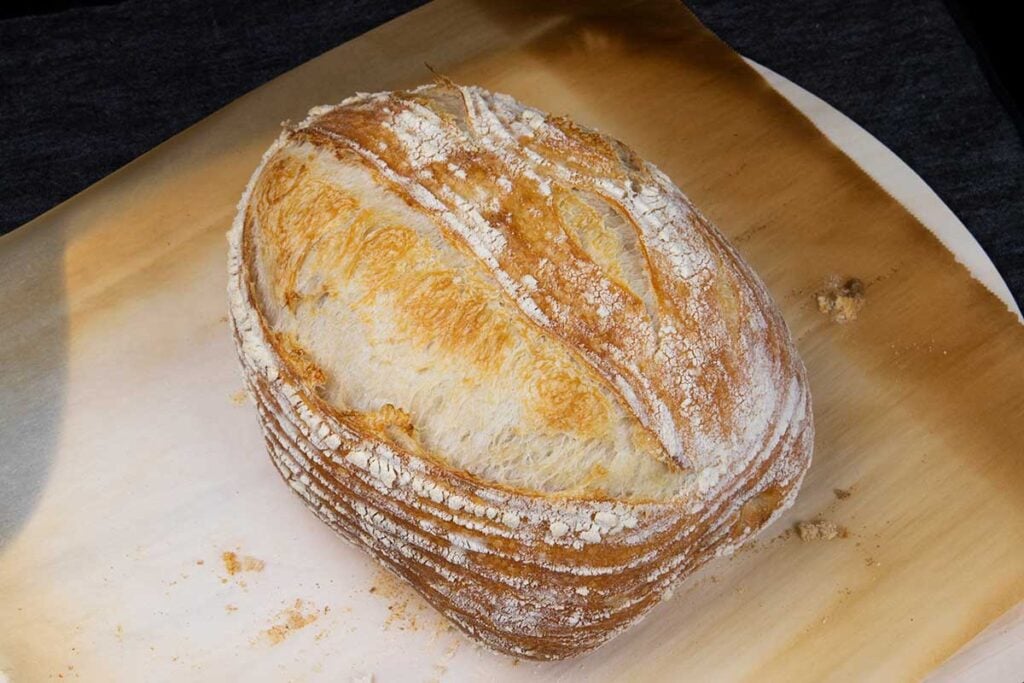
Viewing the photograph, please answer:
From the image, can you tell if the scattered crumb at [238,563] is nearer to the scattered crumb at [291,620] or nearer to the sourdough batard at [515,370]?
the scattered crumb at [291,620]

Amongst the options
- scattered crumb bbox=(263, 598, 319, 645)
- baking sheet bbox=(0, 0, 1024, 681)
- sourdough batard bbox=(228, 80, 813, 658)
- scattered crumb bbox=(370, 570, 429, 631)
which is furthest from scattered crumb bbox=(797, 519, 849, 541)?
scattered crumb bbox=(263, 598, 319, 645)

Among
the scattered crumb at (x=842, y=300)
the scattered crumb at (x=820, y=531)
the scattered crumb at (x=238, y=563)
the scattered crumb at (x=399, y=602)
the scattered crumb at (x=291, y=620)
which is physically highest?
the scattered crumb at (x=842, y=300)

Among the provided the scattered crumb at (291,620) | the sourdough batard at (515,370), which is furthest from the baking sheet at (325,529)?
the sourdough batard at (515,370)

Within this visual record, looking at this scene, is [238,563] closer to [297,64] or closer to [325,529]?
[325,529]

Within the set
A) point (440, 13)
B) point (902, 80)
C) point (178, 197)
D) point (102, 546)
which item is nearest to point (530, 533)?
point (102, 546)

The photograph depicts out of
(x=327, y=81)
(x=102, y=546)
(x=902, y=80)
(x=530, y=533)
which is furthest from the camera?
(x=902, y=80)

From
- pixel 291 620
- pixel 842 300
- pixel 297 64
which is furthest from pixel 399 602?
pixel 297 64

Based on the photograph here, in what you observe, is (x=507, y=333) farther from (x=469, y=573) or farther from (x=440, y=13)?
(x=440, y=13)

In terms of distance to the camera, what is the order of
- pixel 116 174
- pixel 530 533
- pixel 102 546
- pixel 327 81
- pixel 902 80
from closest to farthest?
pixel 530 533 → pixel 102 546 → pixel 116 174 → pixel 327 81 → pixel 902 80
